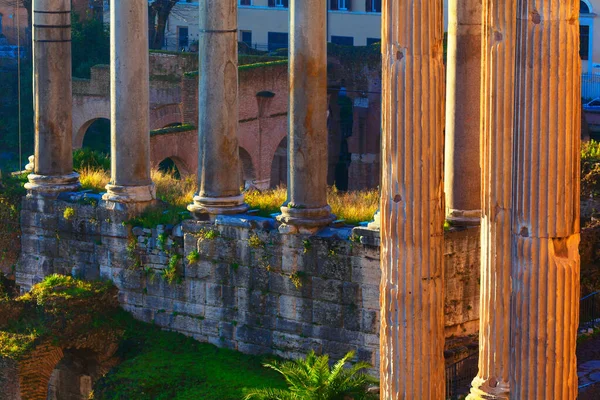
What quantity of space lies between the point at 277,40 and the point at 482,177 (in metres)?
38.0

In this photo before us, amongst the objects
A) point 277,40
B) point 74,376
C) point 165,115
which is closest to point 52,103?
point 74,376

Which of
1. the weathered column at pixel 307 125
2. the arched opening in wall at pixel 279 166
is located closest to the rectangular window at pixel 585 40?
the arched opening in wall at pixel 279 166

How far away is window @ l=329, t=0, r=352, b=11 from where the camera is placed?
52938 mm

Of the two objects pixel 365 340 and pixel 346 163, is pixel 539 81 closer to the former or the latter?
pixel 365 340

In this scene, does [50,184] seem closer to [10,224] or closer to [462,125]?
[10,224]

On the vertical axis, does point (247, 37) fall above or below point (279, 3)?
below

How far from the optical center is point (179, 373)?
72.1ft

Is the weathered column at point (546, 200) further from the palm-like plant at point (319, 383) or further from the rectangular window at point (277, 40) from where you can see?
the rectangular window at point (277, 40)

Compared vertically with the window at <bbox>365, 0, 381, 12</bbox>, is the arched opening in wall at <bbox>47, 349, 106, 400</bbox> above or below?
below

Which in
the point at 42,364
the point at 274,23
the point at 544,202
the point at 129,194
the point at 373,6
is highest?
the point at 373,6

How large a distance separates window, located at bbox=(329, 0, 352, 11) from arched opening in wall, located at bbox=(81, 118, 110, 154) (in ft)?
39.4

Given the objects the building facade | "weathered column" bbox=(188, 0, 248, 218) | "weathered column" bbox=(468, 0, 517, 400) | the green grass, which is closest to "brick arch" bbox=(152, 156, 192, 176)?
the green grass

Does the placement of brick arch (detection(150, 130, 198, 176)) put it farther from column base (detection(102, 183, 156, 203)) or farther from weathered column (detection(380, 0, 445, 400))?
weathered column (detection(380, 0, 445, 400))

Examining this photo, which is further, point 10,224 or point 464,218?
point 10,224
